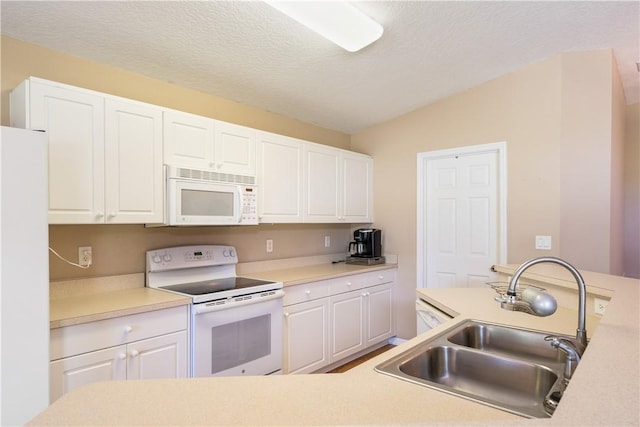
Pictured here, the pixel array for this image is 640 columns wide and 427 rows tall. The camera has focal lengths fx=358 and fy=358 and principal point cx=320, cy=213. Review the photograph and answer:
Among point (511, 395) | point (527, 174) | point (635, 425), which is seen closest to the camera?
point (635, 425)

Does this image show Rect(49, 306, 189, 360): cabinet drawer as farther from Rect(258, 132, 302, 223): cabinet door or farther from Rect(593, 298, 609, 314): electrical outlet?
Rect(593, 298, 609, 314): electrical outlet

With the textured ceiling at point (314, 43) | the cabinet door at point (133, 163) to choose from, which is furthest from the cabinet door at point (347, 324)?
the textured ceiling at point (314, 43)

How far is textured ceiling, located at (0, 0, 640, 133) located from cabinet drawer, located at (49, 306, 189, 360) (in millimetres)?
1596

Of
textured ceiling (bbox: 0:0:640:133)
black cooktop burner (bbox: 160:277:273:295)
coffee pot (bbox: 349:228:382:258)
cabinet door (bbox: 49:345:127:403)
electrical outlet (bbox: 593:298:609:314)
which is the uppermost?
textured ceiling (bbox: 0:0:640:133)

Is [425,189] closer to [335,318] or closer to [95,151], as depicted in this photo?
[335,318]

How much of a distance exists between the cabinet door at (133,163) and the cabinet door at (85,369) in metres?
0.75

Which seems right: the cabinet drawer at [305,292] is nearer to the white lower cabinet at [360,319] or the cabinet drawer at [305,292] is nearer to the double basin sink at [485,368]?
the white lower cabinet at [360,319]

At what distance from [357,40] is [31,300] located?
219 centimetres

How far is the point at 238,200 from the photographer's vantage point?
271cm

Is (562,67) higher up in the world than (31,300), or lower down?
higher up

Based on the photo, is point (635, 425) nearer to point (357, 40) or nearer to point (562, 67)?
point (357, 40)

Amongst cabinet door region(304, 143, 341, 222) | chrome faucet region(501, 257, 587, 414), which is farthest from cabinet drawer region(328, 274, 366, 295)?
chrome faucet region(501, 257, 587, 414)

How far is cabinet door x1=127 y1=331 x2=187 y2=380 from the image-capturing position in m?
1.94

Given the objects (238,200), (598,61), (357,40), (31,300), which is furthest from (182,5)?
(598,61)
